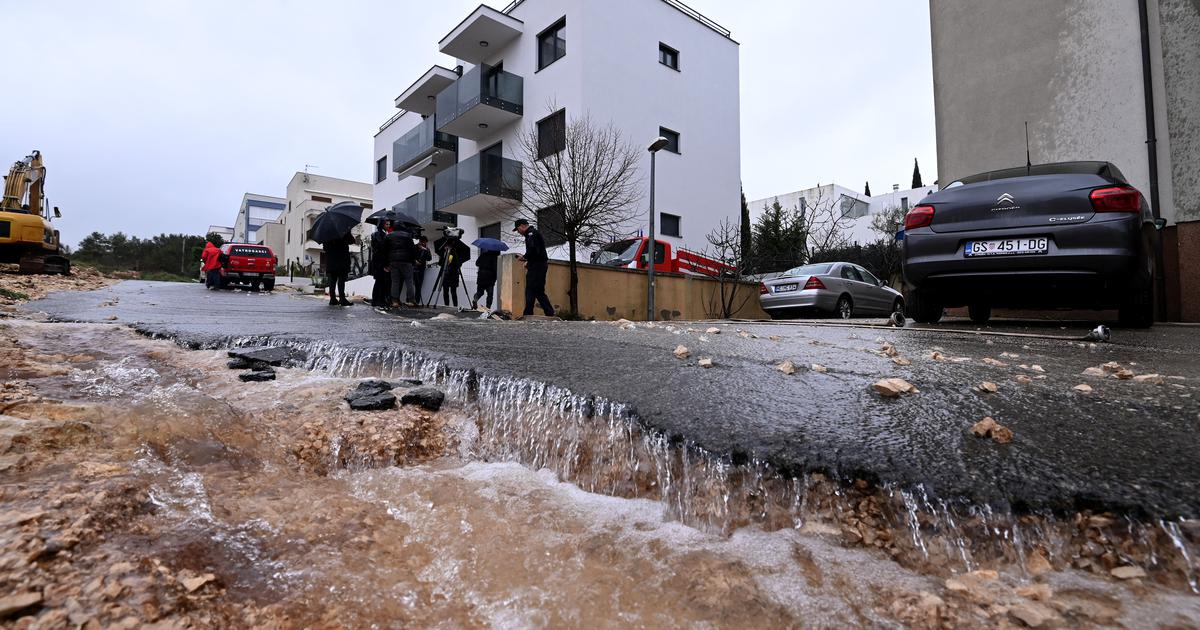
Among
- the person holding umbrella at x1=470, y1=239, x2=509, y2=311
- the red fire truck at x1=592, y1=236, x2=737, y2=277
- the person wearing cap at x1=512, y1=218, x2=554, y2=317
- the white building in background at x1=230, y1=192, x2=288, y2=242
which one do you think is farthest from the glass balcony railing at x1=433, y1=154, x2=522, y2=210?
the white building in background at x1=230, y1=192, x2=288, y2=242

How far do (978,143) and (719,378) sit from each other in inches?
424

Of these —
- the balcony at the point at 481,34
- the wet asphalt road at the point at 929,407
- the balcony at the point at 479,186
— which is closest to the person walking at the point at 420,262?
the balcony at the point at 479,186

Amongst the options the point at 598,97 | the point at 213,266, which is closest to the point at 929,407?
the point at 598,97

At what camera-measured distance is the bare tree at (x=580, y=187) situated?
537 inches

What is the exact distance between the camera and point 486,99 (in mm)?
19219

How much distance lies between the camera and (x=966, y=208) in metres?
5.49

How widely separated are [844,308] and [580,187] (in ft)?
20.8

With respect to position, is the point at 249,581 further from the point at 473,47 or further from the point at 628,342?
the point at 473,47

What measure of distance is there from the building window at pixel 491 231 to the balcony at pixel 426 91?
204 inches

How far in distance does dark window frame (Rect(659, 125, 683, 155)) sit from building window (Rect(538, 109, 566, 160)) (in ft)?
11.6

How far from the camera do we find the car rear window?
2037 cm

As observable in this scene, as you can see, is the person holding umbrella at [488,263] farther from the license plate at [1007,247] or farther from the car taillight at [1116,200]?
the car taillight at [1116,200]

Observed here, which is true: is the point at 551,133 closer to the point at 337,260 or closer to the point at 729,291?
the point at 729,291

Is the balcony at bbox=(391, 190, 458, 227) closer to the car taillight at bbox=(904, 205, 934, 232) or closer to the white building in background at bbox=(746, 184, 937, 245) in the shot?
the car taillight at bbox=(904, 205, 934, 232)
